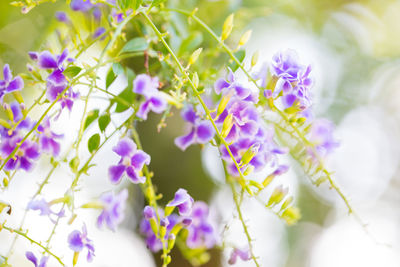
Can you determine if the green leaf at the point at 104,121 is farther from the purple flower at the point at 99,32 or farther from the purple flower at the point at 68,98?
the purple flower at the point at 99,32

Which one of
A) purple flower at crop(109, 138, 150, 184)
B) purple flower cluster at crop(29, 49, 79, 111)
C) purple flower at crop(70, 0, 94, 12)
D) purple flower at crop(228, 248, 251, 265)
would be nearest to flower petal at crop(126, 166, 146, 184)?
purple flower at crop(109, 138, 150, 184)

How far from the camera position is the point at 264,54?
1637mm

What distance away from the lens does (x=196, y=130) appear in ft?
1.86

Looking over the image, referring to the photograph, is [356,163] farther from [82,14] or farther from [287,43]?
[82,14]

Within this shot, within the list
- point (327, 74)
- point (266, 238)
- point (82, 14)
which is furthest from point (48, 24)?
point (266, 238)

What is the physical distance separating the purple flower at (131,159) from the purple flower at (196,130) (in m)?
0.09

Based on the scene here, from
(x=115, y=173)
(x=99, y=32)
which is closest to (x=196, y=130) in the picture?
(x=115, y=173)

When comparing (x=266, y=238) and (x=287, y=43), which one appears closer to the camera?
(x=287, y=43)

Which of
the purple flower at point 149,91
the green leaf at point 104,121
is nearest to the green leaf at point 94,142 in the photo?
the green leaf at point 104,121

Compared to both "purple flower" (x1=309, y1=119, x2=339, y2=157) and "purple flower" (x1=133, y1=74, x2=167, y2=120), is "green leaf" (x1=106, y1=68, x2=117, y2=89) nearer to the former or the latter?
"purple flower" (x1=133, y1=74, x2=167, y2=120)

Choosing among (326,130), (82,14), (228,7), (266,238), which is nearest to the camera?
(326,130)

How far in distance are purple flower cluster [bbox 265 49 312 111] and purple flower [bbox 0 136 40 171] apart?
277 millimetres

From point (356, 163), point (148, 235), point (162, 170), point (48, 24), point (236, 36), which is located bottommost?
point (356, 163)

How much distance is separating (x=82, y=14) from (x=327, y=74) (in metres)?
1.62
